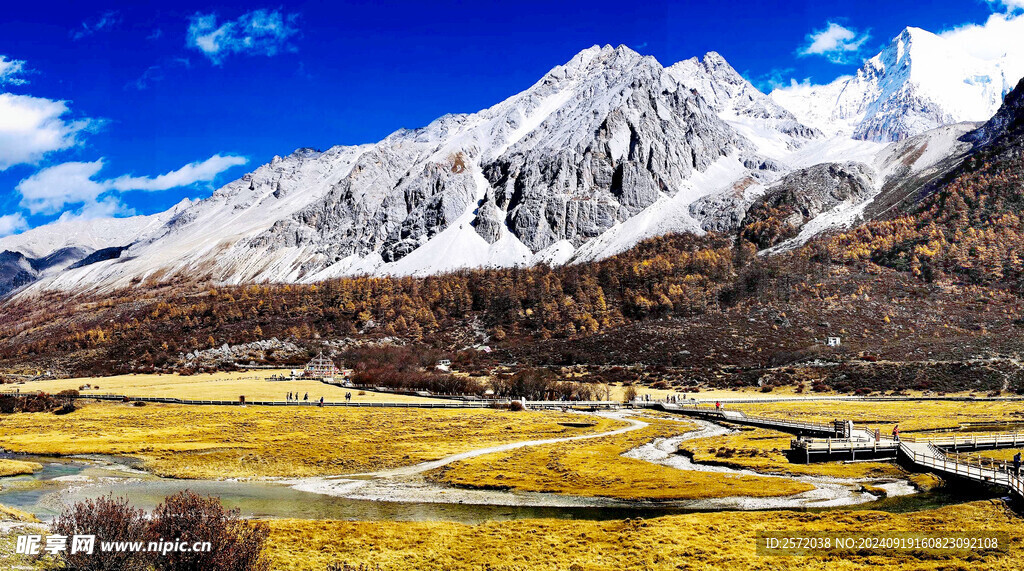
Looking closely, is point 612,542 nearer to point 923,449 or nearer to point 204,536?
point 204,536

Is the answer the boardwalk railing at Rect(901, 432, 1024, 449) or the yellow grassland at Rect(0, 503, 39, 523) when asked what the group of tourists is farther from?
the boardwalk railing at Rect(901, 432, 1024, 449)

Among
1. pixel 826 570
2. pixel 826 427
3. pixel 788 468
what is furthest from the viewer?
pixel 826 427

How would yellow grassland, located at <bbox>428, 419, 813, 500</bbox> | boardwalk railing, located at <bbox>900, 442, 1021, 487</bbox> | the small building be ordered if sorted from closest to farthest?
1. boardwalk railing, located at <bbox>900, 442, 1021, 487</bbox>
2. yellow grassland, located at <bbox>428, 419, 813, 500</bbox>
3. the small building

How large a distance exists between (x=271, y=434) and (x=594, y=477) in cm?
4016

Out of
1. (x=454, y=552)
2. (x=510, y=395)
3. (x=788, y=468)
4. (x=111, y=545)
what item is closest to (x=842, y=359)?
(x=510, y=395)

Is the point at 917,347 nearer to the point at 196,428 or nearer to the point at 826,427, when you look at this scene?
the point at 826,427

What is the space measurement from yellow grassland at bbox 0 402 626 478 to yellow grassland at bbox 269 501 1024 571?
77.2 ft

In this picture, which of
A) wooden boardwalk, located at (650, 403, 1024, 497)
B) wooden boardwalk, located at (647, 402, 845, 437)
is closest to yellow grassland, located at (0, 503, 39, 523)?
wooden boardwalk, located at (650, 403, 1024, 497)

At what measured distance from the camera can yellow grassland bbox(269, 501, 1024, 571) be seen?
32.4 meters

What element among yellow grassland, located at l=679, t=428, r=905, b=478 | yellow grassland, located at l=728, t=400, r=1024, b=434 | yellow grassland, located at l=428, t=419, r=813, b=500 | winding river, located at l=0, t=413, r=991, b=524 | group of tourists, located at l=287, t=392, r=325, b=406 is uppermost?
yellow grassland, located at l=728, t=400, r=1024, b=434

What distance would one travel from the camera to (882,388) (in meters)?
130

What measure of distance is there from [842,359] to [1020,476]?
373 ft

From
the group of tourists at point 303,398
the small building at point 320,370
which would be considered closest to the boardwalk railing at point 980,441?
the group of tourists at point 303,398

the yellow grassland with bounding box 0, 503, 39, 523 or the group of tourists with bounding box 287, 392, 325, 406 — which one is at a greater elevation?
the group of tourists with bounding box 287, 392, 325, 406
